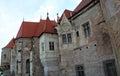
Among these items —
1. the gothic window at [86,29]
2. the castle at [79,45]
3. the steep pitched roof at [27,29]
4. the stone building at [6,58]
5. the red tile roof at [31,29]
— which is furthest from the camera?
the stone building at [6,58]

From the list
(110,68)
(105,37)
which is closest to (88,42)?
(105,37)

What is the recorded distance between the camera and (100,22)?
15039mm

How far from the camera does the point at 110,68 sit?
14.0 meters

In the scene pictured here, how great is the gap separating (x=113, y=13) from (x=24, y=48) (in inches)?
743

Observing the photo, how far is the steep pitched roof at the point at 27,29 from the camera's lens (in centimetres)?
2840

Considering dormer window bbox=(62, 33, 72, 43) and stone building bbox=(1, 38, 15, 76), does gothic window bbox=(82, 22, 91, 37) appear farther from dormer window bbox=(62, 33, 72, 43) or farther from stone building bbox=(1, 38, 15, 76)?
stone building bbox=(1, 38, 15, 76)

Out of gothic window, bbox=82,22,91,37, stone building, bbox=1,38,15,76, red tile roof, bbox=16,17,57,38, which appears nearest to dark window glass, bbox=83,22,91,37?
gothic window, bbox=82,22,91,37

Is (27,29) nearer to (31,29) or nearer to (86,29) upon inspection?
(31,29)

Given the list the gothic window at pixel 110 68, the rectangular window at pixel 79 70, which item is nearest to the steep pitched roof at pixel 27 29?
the rectangular window at pixel 79 70

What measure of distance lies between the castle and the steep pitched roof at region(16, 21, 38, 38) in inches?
12.0

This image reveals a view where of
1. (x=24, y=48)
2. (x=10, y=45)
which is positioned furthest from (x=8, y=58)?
(x=24, y=48)

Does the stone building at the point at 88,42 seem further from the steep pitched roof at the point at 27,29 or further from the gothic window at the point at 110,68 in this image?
the steep pitched roof at the point at 27,29

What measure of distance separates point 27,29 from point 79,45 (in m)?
14.7

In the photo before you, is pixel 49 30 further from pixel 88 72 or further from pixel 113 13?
pixel 113 13
